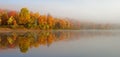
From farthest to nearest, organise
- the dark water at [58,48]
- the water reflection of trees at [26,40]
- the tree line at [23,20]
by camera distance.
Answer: the tree line at [23,20] → the water reflection of trees at [26,40] → the dark water at [58,48]

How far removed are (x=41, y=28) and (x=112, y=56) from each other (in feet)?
252

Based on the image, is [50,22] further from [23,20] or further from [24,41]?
[24,41]

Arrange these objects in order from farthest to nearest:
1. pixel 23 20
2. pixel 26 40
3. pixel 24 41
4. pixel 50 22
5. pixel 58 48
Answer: pixel 50 22 < pixel 23 20 < pixel 26 40 < pixel 24 41 < pixel 58 48

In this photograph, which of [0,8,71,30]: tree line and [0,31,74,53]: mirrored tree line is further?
[0,8,71,30]: tree line

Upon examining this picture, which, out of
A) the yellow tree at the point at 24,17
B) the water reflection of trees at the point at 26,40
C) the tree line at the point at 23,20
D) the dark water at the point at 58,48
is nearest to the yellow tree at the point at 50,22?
the tree line at the point at 23,20

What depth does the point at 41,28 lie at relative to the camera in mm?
95000

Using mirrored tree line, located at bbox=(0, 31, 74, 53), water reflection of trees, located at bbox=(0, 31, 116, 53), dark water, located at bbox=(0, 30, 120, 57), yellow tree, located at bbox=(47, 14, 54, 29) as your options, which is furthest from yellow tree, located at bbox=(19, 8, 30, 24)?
dark water, located at bbox=(0, 30, 120, 57)

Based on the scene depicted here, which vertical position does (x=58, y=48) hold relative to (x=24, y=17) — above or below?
below

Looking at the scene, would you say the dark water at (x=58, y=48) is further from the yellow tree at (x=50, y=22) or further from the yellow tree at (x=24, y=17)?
the yellow tree at (x=50, y=22)

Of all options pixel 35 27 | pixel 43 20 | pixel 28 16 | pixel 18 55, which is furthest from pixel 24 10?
pixel 18 55

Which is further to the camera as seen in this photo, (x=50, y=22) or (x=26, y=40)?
(x=50, y=22)

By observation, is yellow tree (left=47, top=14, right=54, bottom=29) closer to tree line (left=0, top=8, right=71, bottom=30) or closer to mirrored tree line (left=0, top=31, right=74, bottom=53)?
tree line (left=0, top=8, right=71, bottom=30)

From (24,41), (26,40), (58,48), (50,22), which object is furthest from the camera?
(50,22)

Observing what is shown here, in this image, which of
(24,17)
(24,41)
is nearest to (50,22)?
(24,17)
